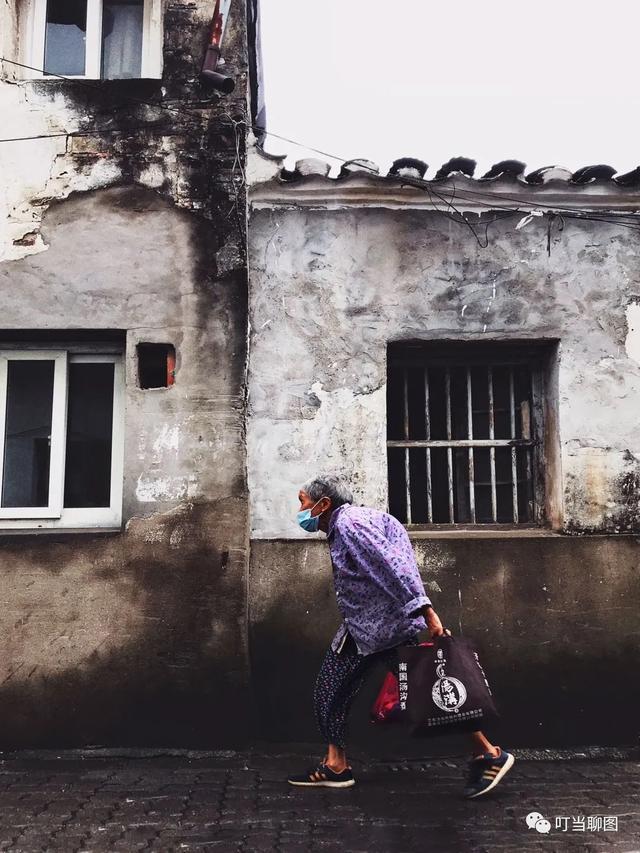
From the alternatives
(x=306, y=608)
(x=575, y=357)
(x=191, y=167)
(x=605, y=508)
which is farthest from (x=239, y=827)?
(x=191, y=167)

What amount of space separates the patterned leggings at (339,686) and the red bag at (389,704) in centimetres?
21

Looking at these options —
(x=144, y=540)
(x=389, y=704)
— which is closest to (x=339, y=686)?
(x=389, y=704)

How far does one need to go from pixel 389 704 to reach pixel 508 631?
156 cm

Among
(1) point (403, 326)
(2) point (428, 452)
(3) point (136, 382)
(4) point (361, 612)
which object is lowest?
(4) point (361, 612)

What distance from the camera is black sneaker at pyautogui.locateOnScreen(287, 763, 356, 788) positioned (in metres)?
4.40

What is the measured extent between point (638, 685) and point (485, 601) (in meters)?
1.17

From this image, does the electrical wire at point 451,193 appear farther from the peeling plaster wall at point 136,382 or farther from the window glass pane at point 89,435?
the window glass pane at point 89,435

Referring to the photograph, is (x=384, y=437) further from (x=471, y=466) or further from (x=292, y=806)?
(x=292, y=806)

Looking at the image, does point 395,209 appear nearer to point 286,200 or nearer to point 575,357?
point 286,200

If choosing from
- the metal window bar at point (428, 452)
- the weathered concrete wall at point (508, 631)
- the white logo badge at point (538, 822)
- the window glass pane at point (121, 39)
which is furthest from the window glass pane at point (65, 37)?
the white logo badge at point (538, 822)

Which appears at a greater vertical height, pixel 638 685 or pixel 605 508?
pixel 605 508

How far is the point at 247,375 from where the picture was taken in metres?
5.48

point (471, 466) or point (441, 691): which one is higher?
point (471, 466)

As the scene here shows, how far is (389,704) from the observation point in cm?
409
